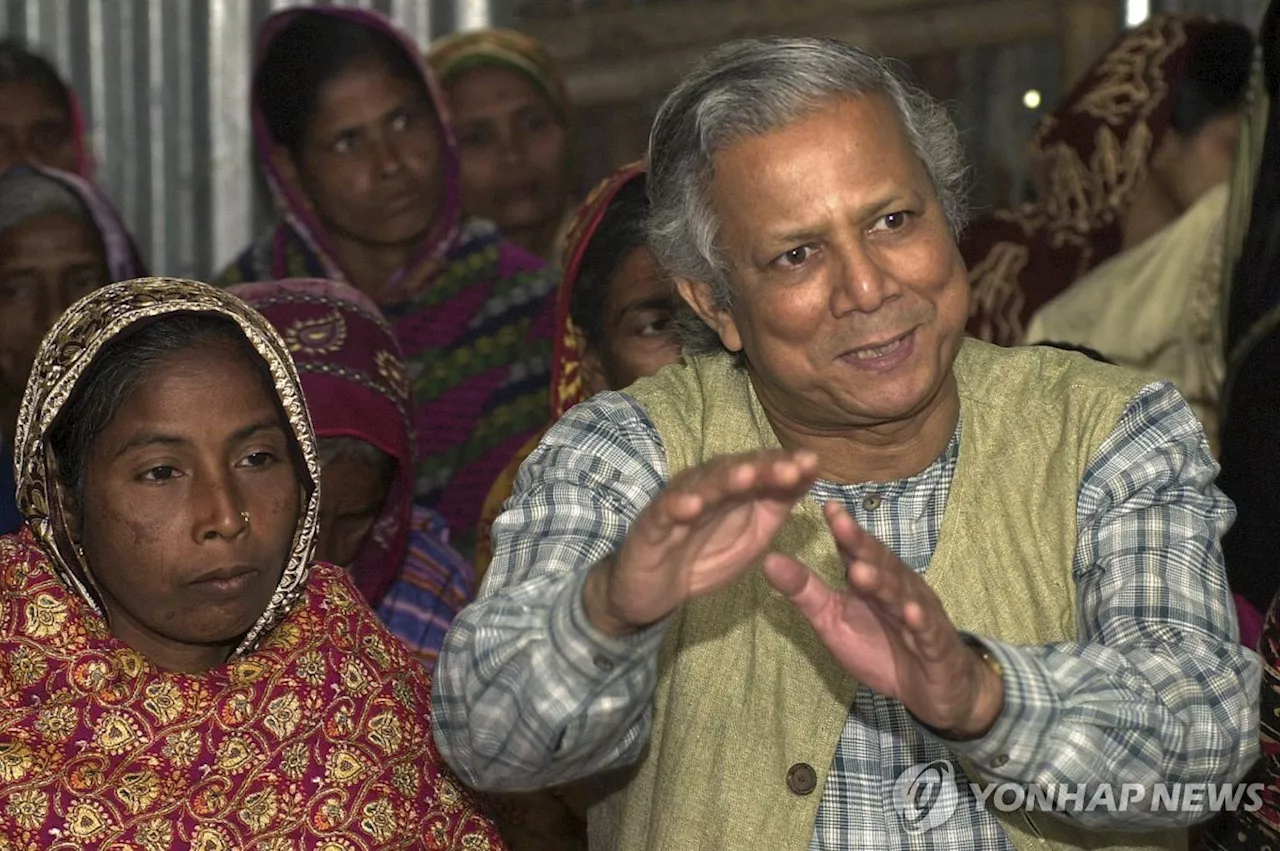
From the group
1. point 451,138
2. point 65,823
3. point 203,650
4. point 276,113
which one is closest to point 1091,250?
point 451,138

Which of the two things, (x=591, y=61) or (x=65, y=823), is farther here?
(x=591, y=61)

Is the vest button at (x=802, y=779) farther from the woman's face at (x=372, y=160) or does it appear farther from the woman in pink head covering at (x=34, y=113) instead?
the woman in pink head covering at (x=34, y=113)

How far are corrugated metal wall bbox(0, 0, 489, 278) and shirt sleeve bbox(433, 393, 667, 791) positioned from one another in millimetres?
4572

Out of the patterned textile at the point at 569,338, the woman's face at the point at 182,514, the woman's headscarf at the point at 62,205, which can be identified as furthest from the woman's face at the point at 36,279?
the woman's face at the point at 182,514

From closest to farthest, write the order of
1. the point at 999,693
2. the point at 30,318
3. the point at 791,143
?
the point at 999,693, the point at 791,143, the point at 30,318

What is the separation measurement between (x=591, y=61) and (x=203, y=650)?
14.3 ft

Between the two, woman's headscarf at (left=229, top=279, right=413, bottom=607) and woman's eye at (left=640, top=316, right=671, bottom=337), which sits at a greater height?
woman's eye at (left=640, top=316, right=671, bottom=337)

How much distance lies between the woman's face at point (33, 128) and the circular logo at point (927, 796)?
440 cm

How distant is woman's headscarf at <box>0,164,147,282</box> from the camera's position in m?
4.62

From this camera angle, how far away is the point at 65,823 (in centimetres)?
258

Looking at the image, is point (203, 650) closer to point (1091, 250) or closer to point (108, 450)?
point (108, 450)

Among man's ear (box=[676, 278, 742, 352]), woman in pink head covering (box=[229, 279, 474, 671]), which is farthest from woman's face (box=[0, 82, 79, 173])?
man's ear (box=[676, 278, 742, 352])

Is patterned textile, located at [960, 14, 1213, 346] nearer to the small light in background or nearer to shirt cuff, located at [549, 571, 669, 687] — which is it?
the small light in background

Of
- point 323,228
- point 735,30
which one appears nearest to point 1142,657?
point 323,228
